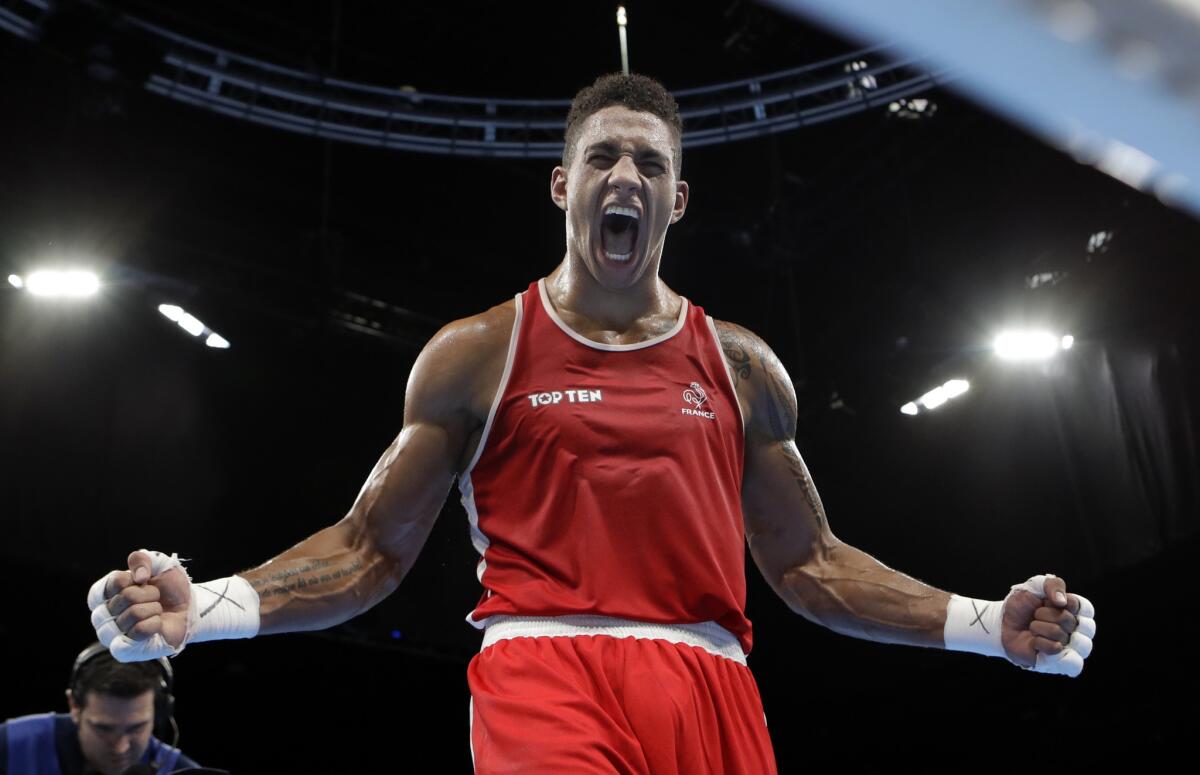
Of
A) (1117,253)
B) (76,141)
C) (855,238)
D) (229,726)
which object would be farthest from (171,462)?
(1117,253)

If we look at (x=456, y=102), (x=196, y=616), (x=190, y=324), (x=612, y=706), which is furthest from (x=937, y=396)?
(x=196, y=616)

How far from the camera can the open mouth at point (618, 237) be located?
2.32 metres

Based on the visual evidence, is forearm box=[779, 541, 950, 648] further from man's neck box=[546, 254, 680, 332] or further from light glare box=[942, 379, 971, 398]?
light glare box=[942, 379, 971, 398]

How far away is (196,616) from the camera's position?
1.83m

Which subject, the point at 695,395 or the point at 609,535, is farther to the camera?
the point at 695,395

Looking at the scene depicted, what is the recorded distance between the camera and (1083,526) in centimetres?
641

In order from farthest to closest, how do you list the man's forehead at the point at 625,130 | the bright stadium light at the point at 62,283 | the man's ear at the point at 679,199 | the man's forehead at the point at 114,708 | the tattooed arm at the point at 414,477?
the bright stadium light at the point at 62,283, the man's forehead at the point at 114,708, the man's ear at the point at 679,199, the man's forehead at the point at 625,130, the tattooed arm at the point at 414,477

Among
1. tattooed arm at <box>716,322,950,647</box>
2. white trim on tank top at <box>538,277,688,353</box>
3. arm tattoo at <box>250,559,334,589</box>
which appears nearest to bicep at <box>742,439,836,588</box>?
tattooed arm at <box>716,322,950,647</box>

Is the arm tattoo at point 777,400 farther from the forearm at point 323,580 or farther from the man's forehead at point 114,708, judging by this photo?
the man's forehead at point 114,708

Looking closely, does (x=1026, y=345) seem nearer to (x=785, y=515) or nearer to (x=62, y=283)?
(x=785, y=515)

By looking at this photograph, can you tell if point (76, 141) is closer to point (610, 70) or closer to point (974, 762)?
point (610, 70)

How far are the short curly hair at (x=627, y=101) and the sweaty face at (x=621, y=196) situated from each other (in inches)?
1.1

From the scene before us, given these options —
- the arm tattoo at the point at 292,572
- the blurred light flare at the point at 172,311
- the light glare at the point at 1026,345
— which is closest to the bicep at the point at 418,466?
the arm tattoo at the point at 292,572

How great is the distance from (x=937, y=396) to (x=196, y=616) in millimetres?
5942
